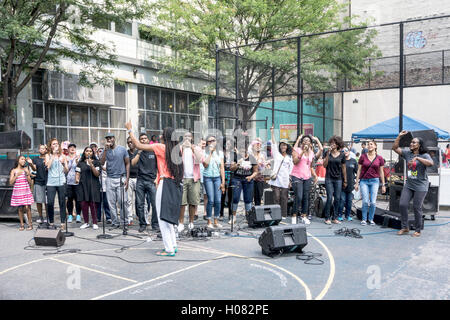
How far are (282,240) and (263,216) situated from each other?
7.63 ft

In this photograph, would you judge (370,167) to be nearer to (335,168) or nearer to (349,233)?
(335,168)

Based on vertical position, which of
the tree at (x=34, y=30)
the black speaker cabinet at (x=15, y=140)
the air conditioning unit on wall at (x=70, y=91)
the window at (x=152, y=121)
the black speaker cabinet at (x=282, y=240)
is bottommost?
the black speaker cabinet at (x=282, y=240)

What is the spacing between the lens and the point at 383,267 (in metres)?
5.80

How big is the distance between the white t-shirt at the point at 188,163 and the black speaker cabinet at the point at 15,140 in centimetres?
428

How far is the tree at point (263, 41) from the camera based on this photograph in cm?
1498

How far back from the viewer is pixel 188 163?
845cm

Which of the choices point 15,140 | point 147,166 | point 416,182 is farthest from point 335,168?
point 15,140

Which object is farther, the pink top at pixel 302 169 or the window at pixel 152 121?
the window at pixel 152 121

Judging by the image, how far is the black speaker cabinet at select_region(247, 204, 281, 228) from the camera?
8.58 m

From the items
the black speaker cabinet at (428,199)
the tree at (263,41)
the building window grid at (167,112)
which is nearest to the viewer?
the black speaker cabinet at (428,199)

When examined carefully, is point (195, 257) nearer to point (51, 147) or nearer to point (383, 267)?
point (383, 267)

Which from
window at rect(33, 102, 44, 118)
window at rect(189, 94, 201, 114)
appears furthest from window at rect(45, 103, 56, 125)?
window at rect(189, 94, 201, 114)

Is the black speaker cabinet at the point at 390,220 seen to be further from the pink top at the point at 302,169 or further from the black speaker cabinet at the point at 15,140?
the black speaker cabinet at the point at 15,140

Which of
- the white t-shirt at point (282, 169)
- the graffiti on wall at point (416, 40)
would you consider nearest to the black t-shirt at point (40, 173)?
the white t-shirt at point (282, 169)
